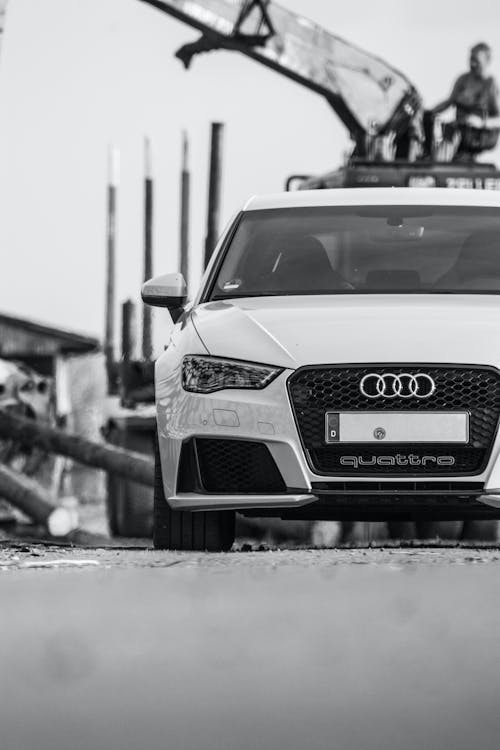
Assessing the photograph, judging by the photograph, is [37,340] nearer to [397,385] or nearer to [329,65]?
[329,65]

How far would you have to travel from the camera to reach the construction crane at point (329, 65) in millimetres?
22609

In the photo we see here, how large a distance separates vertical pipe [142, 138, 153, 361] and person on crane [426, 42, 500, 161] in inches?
256

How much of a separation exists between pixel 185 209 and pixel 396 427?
23.1m

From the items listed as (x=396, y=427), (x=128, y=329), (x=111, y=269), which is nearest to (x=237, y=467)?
(x=396, y=427)

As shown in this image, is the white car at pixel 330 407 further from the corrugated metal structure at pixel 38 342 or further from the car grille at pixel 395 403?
the corrugated metal structure at pixel 38 342

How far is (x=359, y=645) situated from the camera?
4906 millimetres

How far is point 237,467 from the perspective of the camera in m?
7.13

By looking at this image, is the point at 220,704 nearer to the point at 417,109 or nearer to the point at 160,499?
the point at 160,499

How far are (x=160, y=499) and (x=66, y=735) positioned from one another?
12.1ft

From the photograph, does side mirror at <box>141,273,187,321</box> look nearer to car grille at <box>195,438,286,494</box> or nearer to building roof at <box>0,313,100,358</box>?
car grille at <box>195,438,286,494</box>

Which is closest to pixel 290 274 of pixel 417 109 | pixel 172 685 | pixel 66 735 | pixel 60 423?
pixel 172 685

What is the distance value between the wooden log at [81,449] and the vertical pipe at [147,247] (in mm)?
2841

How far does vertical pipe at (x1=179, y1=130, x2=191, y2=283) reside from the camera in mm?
27516

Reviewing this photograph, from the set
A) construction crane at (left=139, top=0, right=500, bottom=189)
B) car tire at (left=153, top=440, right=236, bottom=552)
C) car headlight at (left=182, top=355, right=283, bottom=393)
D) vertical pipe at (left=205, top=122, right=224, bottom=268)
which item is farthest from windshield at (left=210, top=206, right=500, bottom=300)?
vertical pipe at (left=205, top=122, right=224, bottom=268)
